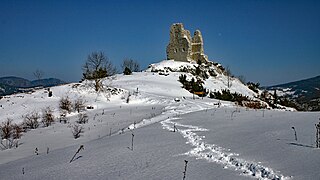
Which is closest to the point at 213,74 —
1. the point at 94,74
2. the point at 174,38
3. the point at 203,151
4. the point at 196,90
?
the point at 174,38

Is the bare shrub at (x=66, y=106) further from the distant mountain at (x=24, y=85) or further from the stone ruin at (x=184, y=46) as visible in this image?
the stone ruin at (x=184, y=46)

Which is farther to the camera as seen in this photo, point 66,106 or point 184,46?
point 184,46

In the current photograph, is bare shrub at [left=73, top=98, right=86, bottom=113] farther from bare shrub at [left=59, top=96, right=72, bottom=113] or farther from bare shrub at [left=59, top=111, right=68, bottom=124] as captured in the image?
bare shrub at [left=59, top=111, right=68, bottom=124]

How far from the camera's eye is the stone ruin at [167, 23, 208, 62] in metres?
60.2

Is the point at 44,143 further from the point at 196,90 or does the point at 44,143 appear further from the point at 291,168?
the point at 196,90

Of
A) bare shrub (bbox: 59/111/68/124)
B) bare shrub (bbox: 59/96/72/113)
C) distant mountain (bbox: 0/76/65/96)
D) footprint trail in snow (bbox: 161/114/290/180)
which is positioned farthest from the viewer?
distant mountain (bbox: 0/76/65/96)

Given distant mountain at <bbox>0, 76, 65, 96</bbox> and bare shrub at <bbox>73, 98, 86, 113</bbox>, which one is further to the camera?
distant mountain at <bbox>0, 76, 65, 96</bbox>

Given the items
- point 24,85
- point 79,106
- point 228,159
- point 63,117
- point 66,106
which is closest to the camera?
point 228,159

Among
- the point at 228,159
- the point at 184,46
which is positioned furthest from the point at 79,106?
the point at 184,46

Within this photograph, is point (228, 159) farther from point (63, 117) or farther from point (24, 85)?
point (24, 85)

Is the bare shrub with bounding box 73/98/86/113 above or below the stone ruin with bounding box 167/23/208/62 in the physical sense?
below

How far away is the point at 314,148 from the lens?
4562 mm

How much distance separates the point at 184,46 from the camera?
6028 cm

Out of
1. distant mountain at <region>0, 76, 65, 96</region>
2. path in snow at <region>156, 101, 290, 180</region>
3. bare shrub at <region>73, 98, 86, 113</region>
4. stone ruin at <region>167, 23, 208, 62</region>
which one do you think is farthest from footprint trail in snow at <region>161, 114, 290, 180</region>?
stone ruin at <region>167, 23, 208, 62</region>
